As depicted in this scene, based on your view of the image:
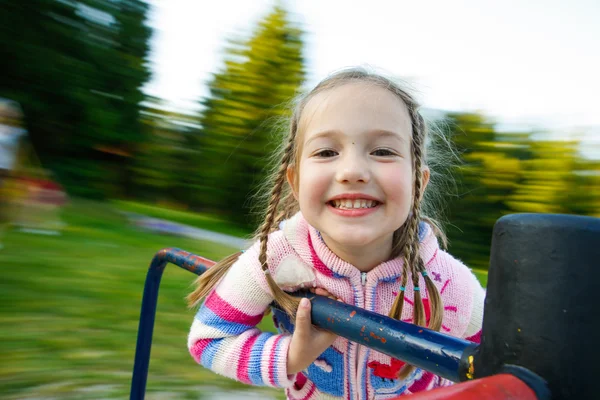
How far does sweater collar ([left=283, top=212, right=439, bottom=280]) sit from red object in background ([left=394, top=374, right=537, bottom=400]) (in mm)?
733

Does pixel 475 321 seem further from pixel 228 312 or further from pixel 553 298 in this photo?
pixel 553 298

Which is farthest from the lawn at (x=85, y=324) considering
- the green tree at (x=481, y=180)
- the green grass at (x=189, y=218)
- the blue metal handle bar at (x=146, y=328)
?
the green tree at (x=481, y=180)

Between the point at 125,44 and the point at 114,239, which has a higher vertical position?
the point at 125,44

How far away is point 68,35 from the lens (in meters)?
6.62

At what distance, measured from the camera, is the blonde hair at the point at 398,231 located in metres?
1.12

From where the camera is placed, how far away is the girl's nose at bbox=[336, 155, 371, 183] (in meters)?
1.03

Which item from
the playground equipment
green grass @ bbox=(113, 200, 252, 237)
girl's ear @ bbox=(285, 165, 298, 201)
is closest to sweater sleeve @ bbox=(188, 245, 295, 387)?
girl's ear @ bbox=(285, 165, 298, 201)

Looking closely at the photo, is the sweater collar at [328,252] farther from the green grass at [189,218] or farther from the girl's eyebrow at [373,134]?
the green grass at [189,218]

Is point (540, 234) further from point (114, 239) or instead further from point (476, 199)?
point (476, 199)

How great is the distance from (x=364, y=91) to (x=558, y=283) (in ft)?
2.44

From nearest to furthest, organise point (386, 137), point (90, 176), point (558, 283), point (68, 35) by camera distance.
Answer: point (558, 283), point (386, 137), point (68, 35), point (90, 176)

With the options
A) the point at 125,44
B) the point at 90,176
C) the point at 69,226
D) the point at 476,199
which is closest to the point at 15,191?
the point at 69,226

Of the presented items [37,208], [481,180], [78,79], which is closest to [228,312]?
[37,208]

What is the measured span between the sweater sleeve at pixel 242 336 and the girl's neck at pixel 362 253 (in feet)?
0.58
